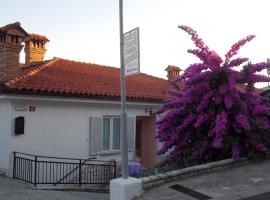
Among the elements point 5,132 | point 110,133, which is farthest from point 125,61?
→ point 110,133

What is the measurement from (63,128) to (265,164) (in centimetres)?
680

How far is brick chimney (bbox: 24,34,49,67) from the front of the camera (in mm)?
20172

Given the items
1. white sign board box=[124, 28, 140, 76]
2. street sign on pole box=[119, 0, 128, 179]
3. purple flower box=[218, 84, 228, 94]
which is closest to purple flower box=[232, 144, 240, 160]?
purple flower box=[218, 84, 228, 94]

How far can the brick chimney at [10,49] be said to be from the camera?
13453 mm

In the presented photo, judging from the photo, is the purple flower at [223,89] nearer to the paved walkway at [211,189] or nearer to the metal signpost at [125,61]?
the paved walkway at [211,189]

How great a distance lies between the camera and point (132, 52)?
773 centimetres

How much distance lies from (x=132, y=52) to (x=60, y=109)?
703 cm

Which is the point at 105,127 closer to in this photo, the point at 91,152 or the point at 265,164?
the point at 91,152

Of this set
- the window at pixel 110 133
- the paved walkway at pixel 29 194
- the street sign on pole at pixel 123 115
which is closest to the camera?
the street sign on pole at pixel 123 115

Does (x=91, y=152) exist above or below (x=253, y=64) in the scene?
below

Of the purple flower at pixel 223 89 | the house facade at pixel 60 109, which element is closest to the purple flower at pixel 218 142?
the purple flower at pixel 223 89

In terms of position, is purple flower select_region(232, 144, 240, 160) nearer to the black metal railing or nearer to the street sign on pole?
the street sign on pole

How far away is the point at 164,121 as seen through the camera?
39.2 ft

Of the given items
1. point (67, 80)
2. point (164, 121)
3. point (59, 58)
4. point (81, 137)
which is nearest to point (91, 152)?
point (81, 137)
